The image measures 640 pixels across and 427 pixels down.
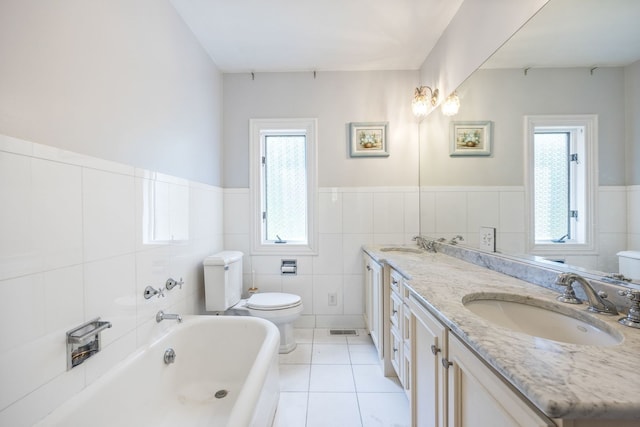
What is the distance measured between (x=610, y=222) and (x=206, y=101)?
8.40 feet

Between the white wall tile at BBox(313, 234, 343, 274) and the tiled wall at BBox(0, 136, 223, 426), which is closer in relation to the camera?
the tiled wall at BBox(0, 136, 223, 426)

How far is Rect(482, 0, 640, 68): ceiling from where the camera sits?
2.81ft

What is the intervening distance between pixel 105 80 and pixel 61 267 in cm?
81

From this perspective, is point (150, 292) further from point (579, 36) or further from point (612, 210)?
point (579, 36)

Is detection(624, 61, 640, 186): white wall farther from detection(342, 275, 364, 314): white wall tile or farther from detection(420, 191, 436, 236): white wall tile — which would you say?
detection(342, 275, 364, 314): white wall tile

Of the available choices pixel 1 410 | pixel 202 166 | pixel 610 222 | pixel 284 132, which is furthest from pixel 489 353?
pixel 284 132

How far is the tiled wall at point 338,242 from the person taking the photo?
2.58m

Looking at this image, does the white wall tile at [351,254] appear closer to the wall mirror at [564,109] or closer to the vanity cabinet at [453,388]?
the wall mirror at [564,109]

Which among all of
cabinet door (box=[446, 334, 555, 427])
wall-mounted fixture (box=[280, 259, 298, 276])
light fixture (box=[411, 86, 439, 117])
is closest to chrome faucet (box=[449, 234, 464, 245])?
light fixture (box=[411, 86, 439, 117])

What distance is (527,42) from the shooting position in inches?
48.6

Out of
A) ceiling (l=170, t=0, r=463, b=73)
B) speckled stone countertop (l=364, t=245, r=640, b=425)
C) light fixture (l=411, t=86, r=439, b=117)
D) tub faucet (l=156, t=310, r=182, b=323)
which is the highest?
ceiling (l=170, t=0, r=463, b=73)

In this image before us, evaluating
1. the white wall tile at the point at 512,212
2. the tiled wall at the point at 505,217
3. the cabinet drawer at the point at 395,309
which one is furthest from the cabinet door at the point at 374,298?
the white wall tile at the point at 512,212

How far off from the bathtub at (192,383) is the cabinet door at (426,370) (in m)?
0.67

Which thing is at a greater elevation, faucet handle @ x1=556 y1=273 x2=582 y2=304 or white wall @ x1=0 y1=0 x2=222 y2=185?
white wall @ x1=0 y1=0 x2=222 y2=185
